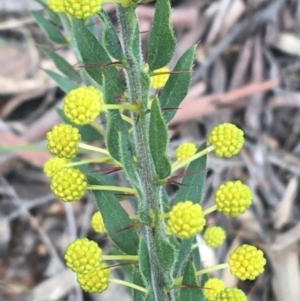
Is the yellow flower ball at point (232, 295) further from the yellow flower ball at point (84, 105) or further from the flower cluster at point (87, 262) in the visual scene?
the yellow flower ball at point (84, 105)

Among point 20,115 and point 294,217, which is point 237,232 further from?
point 20,115

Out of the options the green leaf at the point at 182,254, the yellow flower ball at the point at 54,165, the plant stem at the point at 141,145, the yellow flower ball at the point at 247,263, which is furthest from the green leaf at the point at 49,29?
the yellow flower ball at the point at 247,263

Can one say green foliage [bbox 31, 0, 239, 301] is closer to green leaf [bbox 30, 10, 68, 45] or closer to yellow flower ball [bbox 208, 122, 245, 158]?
yellow flower ball [bbox 208, 122, 245, 158]

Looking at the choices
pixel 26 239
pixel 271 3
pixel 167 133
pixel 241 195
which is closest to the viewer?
pixel 167 133

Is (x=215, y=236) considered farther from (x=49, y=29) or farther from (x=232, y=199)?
(x=49, y=29)

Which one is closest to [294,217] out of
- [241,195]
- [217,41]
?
[217,41]

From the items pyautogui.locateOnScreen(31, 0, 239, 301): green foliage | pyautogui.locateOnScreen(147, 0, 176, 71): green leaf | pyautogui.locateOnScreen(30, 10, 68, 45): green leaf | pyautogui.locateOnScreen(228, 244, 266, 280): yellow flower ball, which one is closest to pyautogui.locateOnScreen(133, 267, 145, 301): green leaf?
pyautogui.locateOnScreen(31, 0, 239, 301): green foliage
